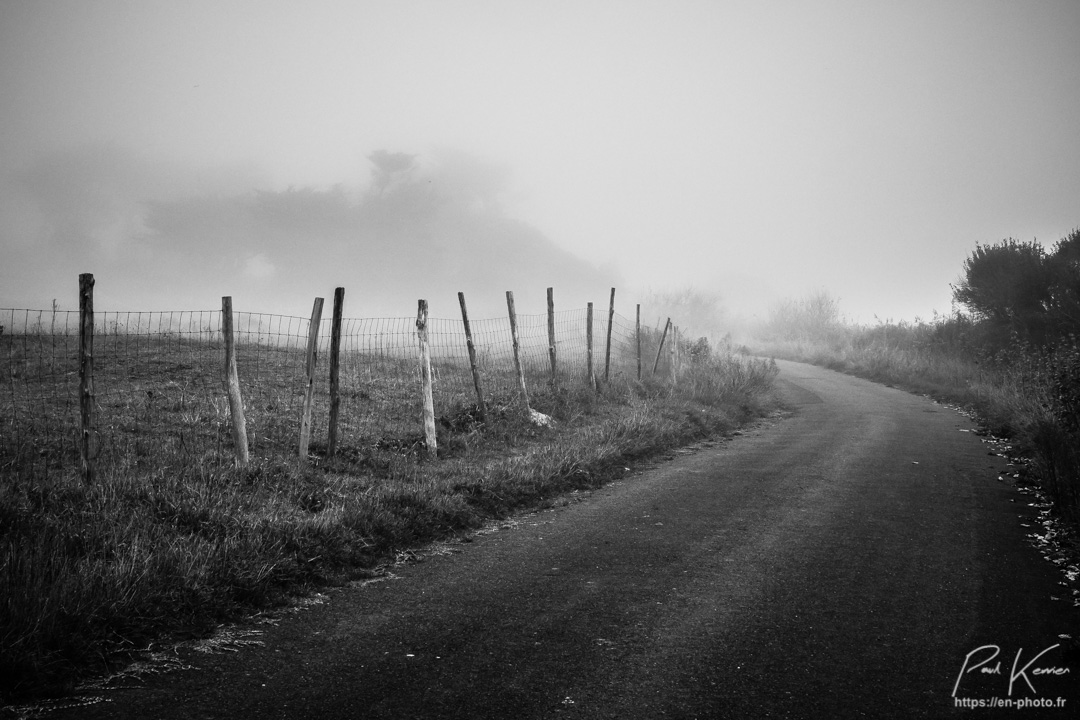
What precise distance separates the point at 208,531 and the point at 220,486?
116cm

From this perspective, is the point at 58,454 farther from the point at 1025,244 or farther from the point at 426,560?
the point at 1025,244

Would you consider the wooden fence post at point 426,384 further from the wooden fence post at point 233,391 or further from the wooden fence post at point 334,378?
the wooden fence post at point 233,391

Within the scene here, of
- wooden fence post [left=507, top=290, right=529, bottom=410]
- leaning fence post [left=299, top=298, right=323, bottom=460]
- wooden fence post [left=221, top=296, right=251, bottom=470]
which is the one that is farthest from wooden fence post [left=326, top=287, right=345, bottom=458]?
wooden fence post [left=507, top=290, right=529, bottom=410]

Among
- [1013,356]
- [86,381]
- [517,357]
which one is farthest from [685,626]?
[1013,356]

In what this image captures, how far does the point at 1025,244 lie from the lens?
2348 centimetres

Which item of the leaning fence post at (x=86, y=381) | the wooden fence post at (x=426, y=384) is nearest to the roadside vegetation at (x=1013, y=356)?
the wooden fence post at (x=426, y=384)

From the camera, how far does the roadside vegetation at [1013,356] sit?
8.41m

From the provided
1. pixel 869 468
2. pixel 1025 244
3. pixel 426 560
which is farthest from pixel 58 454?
pixel 1025 244

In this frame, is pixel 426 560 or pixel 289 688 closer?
pixel 289 688

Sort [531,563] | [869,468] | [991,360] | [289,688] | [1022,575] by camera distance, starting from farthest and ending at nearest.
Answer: [991,360] < [869,468] < [531,563] < [1022,575] < [289,688]

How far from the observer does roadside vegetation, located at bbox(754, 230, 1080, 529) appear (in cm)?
841

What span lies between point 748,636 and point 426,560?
119 inches

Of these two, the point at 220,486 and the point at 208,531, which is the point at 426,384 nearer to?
the point at 220,486

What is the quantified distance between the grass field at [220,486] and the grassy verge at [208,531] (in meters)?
0.02
